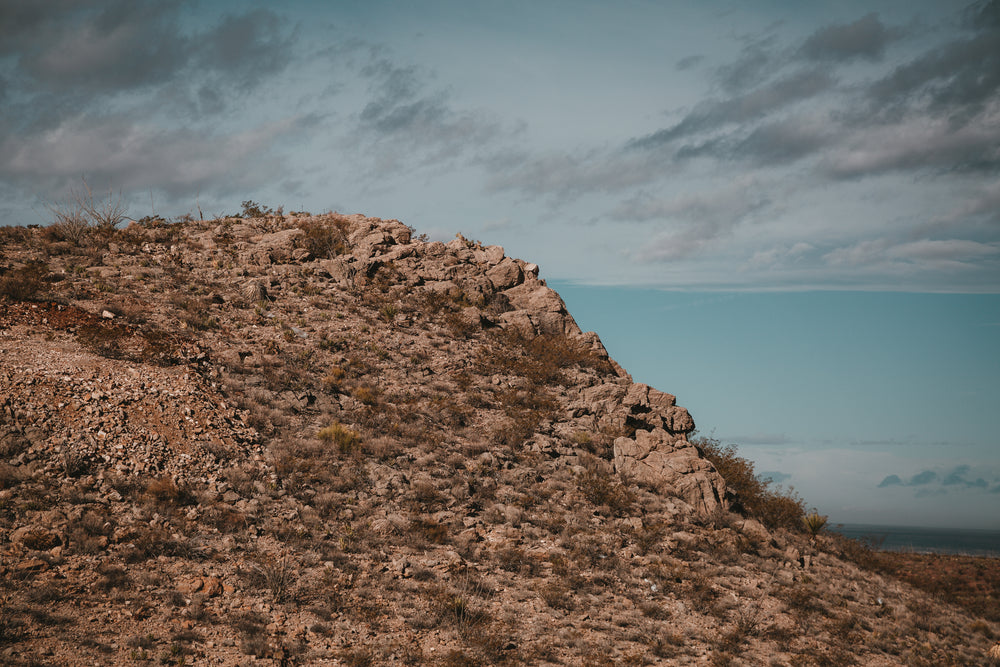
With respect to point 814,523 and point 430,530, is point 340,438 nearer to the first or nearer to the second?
point 430,530

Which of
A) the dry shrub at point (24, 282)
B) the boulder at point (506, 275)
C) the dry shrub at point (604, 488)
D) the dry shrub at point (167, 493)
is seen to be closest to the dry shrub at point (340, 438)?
the dry shrub at point (167, 493)

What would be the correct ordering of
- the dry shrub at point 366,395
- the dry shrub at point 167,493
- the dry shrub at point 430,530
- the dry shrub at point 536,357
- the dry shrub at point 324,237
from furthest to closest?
the dry shrub at point 324,237, the dry shrub at point 536,357, the dry shrub at point 366,395, the dry shrub at point 430,530, the dry shrub at point 167,493

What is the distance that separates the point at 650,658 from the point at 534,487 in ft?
24.7

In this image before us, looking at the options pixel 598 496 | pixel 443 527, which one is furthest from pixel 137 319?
pixel 598 496

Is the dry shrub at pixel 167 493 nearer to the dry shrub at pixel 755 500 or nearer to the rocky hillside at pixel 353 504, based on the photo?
the rocky hillside at pixel 353 504

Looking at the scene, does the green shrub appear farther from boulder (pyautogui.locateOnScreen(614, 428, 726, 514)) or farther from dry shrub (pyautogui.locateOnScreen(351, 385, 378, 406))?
dry shrub (pyautogui.locateOnScreen(351, 385, 378, 406))

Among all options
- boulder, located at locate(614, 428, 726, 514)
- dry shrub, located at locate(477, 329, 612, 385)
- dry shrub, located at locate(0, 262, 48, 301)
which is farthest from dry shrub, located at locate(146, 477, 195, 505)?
boulder, located at locate(614, 428, 726, 514)

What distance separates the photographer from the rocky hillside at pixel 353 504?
1113cm

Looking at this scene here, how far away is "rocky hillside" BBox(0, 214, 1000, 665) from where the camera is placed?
36.5 ft

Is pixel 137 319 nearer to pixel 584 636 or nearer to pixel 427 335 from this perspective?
pixel 427 335

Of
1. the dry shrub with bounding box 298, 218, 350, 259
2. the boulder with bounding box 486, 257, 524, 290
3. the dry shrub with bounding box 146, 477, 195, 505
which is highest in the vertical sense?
the dry shrub with bounding box 298, 218, 350, 259

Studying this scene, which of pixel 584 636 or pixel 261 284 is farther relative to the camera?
pixel 261 284

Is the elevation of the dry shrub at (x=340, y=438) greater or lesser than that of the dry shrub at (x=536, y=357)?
lesser

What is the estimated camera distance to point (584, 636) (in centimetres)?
1198
